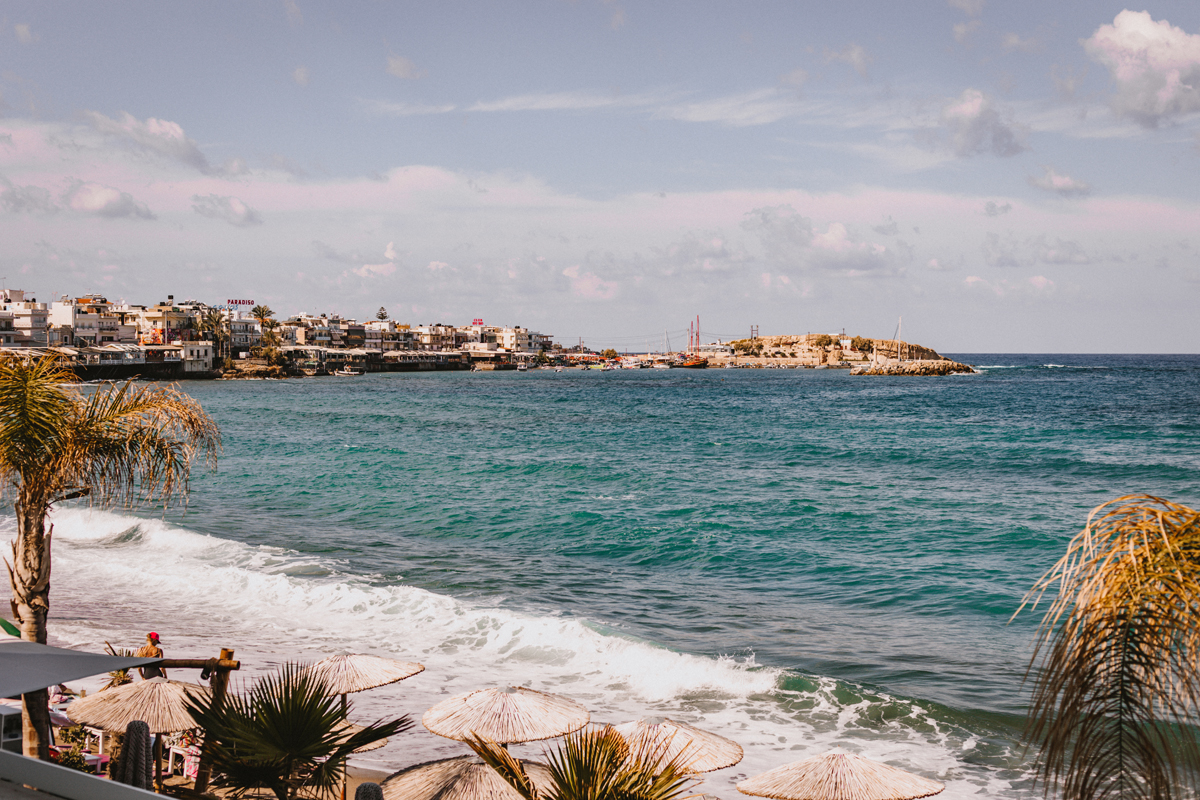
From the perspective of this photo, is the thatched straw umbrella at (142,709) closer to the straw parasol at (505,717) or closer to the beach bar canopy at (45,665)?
the beach bar canopy at (45,665)

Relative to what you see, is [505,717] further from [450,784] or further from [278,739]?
[278,739]

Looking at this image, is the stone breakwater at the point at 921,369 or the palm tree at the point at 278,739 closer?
the palm tree at the point at 278,739

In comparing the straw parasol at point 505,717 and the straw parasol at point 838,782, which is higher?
the straw parasol at point 505,717

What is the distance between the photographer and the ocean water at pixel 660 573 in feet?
43.0

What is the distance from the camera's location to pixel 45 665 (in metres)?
6.91

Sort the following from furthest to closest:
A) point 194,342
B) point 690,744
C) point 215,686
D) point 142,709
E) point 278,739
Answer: point 194,342
point 142,709
point 690,744
point 215,686
point 278,739

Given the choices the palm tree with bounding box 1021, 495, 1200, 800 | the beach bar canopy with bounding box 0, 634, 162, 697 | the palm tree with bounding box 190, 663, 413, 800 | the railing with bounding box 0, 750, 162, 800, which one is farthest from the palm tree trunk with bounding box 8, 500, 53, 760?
the palm tree with bounding box 1021, 495, 1200, 800

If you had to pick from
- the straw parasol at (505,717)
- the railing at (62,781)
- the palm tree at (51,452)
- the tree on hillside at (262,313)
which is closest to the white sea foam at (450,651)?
the straw parasol at (505,717)

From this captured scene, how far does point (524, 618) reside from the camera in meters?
17.2

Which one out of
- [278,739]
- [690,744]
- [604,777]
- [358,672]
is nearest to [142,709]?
[358,672]

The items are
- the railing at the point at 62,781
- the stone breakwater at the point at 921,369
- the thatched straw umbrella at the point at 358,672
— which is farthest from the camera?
the stone breakwater at the point at 921,369

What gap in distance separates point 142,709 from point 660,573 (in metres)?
14.3

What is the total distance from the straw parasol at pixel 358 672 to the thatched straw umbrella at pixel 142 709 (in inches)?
55.7

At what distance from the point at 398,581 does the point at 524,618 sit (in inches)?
185
